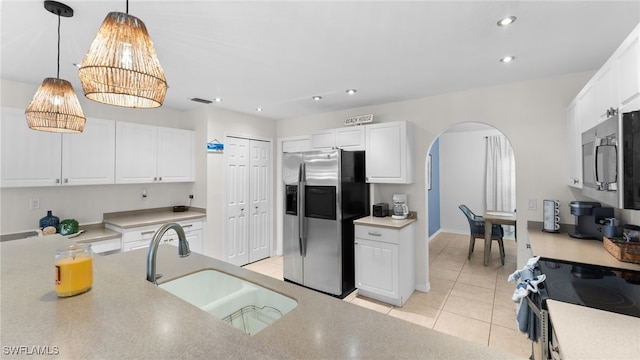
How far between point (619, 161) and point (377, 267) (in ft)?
7.47

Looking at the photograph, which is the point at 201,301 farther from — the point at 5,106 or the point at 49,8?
the point at 5,106

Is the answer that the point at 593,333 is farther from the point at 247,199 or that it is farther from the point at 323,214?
the point at 247,199

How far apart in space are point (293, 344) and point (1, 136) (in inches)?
139

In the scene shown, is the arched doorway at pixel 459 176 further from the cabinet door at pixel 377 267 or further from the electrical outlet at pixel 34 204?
the electrical outlet at pixel 34 204

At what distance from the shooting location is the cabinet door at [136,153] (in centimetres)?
335

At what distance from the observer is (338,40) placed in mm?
2025

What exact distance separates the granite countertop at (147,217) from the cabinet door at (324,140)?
194cm

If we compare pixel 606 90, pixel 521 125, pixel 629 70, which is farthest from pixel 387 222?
pixel 629 70

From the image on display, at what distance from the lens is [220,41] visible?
2.03 meters

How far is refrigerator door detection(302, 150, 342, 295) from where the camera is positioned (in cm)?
333

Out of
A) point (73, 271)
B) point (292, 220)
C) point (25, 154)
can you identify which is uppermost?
point (25, 154)

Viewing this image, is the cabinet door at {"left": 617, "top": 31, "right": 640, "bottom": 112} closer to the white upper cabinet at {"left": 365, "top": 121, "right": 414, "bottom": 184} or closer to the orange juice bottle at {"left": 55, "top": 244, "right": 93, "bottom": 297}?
the white upper cabinet at {"left": 365, "top": 121, "right": 414, "bottom": 184}

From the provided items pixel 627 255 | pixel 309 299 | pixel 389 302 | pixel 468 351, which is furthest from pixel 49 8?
pixel 627 255

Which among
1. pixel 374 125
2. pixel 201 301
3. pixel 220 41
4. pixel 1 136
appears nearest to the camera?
pixel 201 301
